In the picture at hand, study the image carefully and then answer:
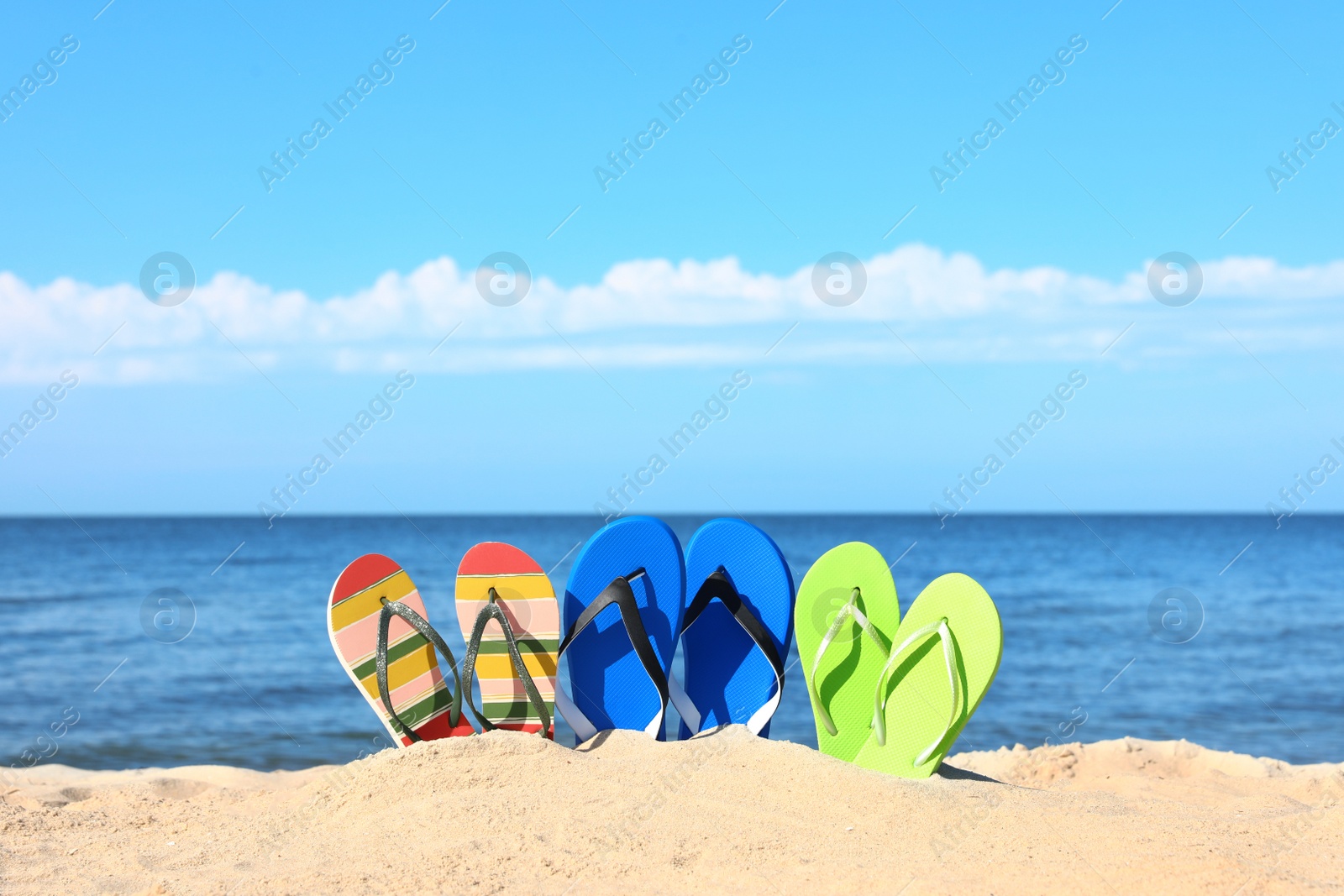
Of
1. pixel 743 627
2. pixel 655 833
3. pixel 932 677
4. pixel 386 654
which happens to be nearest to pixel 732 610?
pixel 743 627

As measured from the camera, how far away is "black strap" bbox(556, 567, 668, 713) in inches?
145

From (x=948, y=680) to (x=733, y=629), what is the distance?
95 cm

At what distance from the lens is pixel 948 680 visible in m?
3.72

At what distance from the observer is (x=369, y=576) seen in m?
3.97

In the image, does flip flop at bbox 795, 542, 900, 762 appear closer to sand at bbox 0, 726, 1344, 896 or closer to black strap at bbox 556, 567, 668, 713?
sand at bbox 0, 726, 1344, 896

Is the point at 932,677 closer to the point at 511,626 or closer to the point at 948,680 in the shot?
the point at 948,680

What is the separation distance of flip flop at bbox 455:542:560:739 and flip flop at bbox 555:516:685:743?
3.5 inches

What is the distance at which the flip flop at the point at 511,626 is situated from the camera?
12.7 feet

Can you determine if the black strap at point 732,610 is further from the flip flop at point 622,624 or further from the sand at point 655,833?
the sand at point 655,833

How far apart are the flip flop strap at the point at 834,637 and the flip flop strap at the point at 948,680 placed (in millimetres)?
119

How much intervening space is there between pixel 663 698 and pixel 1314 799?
2.82 m

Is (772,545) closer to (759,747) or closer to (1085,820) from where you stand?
(759,747)

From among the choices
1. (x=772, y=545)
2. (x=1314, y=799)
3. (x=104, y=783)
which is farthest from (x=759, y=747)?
(x=104, y=783)

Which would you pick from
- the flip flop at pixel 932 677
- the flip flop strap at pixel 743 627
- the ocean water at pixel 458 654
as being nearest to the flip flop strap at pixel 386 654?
the flip flop strap at pixel 743 627
